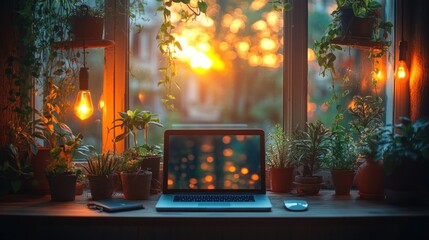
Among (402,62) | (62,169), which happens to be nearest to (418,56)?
(402,62)

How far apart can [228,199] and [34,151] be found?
1.08 metres

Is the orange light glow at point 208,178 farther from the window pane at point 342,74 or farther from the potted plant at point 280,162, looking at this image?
the window pane at point 342,74

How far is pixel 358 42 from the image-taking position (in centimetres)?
260

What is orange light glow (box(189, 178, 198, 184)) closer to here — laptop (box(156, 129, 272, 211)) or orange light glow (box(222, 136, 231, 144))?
laptop (box(156, 129, 272, 211))

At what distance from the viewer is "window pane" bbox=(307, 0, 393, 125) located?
9.09ft

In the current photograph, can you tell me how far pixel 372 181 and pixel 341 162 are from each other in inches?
7.7

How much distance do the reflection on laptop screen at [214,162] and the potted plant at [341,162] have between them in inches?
16.5

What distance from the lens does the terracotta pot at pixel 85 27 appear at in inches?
98.7

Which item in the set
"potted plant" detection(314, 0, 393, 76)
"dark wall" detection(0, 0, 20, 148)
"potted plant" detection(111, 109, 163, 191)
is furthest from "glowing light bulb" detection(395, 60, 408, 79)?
"dark wall" detection(0, 0, 20, 148)

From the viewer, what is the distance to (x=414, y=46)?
2639 mm

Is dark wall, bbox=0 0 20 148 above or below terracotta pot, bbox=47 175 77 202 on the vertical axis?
above

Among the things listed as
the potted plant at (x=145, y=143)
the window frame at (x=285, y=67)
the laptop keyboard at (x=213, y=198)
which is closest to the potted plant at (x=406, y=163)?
the window frame at (x=285, y=67)

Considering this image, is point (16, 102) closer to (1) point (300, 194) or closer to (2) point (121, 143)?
(2) point (121, 143)

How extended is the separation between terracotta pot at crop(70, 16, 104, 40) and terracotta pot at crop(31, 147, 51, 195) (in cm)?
65
